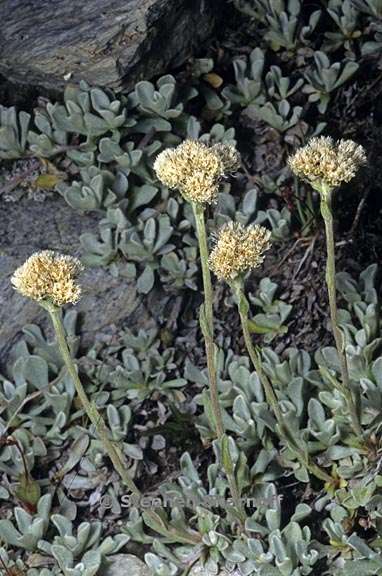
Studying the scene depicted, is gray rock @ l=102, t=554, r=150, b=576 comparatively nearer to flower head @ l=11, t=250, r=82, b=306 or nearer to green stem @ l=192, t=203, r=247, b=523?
green stem @ l=192, t=203, r=247, b=523

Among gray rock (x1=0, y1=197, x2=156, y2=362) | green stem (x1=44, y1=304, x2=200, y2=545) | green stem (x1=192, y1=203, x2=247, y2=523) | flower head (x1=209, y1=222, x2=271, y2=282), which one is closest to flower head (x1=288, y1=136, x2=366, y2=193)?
flower head (x1=209, y1=222, x2=271, y2=282)

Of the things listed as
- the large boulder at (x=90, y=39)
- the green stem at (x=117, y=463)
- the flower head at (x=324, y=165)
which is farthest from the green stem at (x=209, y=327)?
the large boulder at (x=90, y=39)

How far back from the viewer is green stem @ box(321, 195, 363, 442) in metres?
3.66

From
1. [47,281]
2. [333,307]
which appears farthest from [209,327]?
[47,281]

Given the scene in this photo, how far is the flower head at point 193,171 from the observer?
11.3 ft

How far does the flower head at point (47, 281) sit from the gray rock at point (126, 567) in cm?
117

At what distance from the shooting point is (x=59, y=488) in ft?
14.9

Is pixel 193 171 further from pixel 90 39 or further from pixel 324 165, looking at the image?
pixel 90 39

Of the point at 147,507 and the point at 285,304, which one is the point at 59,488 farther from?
the point at 285,304

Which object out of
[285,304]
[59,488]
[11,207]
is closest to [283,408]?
[285,304]

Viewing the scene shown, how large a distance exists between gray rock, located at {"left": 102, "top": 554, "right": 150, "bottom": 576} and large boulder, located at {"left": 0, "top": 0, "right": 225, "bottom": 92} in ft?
7.22

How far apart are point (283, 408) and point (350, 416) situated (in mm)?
312

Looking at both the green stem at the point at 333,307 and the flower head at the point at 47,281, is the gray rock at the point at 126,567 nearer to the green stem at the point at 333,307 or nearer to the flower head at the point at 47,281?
the green stem at the point at 333,307

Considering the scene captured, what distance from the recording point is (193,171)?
11.4ft
